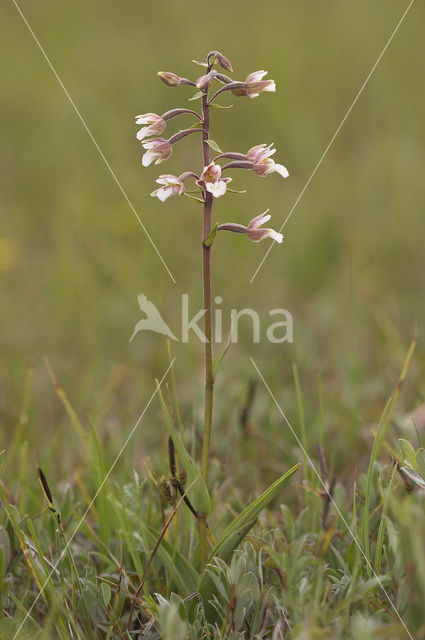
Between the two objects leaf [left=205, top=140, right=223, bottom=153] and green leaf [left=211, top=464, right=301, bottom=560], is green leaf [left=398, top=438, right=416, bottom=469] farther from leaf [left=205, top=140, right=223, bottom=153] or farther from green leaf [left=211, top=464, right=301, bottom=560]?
leaf [left=205, top=140, right=223, bottom=153]

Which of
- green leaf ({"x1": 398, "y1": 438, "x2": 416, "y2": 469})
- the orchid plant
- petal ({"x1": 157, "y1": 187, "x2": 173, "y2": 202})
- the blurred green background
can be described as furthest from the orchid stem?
the blurred green background

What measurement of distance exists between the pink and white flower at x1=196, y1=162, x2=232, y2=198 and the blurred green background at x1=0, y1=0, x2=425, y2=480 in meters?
1.13

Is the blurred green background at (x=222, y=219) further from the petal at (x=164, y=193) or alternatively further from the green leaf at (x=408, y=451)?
the petal at (x=164, y=193)

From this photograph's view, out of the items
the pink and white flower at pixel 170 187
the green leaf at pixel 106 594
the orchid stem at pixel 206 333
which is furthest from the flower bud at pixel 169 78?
the green leaf at pixel 106 594

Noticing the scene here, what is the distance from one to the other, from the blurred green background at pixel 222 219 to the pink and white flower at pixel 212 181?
1.13 m

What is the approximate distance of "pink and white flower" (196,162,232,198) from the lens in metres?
1.50

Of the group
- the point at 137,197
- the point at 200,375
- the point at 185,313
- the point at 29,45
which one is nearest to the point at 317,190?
the point at 137,197

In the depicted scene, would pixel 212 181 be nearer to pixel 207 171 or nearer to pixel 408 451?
pixel 207 171

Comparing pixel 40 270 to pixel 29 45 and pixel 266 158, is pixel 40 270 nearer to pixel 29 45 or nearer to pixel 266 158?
pixel 266 158

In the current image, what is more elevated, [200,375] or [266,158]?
[266,158]

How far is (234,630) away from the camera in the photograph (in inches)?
57.4

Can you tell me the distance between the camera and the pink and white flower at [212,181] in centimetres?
150

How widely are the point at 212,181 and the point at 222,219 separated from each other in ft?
10.6

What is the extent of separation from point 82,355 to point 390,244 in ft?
7.52
